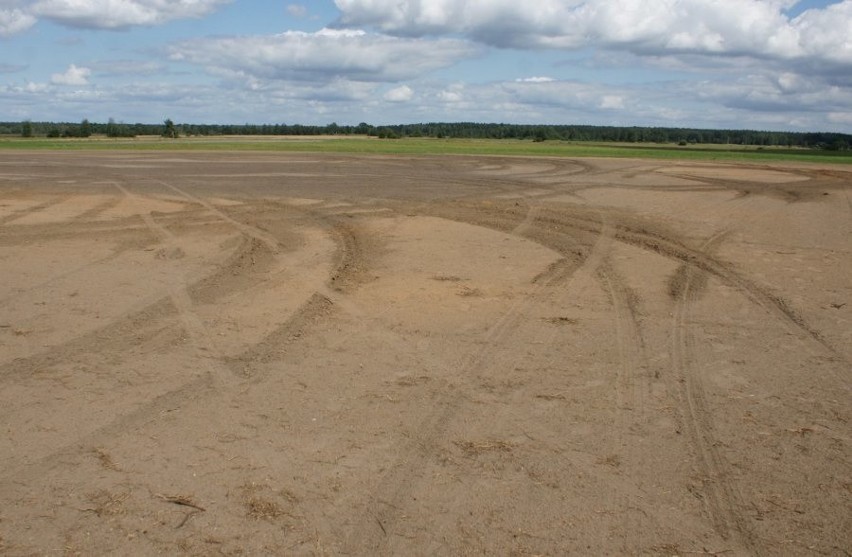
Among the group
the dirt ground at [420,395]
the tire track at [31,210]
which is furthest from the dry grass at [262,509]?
the tire track at [31,210]

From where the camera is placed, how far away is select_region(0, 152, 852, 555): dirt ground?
15.0ft

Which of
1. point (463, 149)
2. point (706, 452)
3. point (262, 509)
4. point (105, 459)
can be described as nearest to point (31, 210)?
point (105, 459)

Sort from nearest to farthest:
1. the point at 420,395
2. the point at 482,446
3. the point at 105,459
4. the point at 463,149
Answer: the point at 105,459 < the point at 482,446 < the point at 420,395 < the point at 463,149

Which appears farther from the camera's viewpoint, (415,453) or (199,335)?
(199,335)

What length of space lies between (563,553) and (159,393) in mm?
3865

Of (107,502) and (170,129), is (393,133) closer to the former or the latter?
(170,129)

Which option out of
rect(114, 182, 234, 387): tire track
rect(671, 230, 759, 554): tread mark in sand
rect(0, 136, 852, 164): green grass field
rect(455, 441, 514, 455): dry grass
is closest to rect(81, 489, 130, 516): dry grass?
rect(114, 182, 234, 387): tire track

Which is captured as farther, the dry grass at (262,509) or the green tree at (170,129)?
the green tree at (170,129)

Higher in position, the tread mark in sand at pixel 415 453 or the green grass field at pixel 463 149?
the green grass field at pixel 463 149

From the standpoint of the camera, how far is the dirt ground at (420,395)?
15.0 feet

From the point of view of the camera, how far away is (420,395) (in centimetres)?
660

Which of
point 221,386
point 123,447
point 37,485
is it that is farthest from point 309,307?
point 37,485

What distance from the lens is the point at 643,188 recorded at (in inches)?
1089

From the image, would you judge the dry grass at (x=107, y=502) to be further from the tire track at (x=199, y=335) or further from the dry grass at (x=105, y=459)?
the tire track at (x=199, y=335)
